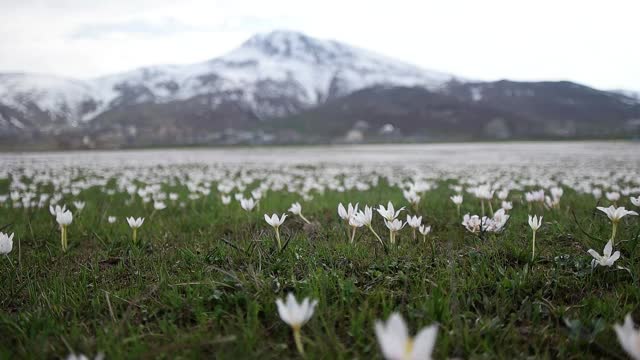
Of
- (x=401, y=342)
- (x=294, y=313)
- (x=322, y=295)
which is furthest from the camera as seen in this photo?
(x=322, y=295)

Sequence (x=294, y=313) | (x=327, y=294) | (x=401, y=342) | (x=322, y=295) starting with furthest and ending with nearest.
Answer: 1. (x=327, y=294)
2. (x=322, y=295)
3. (x=294, y=313)
4. (x=401, y=342)

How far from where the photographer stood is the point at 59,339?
192cm

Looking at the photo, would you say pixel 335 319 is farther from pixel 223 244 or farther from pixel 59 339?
pixel 223 244

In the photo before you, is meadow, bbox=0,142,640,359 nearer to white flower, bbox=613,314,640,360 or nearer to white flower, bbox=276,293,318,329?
white flower, bbox=613,314,640,360

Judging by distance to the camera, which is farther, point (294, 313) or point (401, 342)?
point (294, 313)

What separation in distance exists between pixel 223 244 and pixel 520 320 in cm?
245

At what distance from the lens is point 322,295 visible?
2174 millimetres

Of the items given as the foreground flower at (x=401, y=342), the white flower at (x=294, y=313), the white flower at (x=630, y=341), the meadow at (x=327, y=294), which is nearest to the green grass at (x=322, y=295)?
the meadow at (x=327, y=294)

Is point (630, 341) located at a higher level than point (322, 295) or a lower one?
higher

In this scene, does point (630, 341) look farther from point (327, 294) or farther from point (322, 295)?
point (327, 294)

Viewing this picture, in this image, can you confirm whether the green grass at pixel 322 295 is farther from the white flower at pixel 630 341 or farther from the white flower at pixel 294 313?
the white flower at pixel 630 341

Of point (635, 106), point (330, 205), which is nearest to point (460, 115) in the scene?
point (635, 106)

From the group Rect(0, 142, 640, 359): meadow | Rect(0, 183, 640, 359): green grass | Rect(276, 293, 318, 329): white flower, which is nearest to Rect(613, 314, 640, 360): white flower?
Rect(0, 142, 640, 359): meadow

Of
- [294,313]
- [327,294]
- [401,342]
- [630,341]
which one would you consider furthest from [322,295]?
[630,341]
